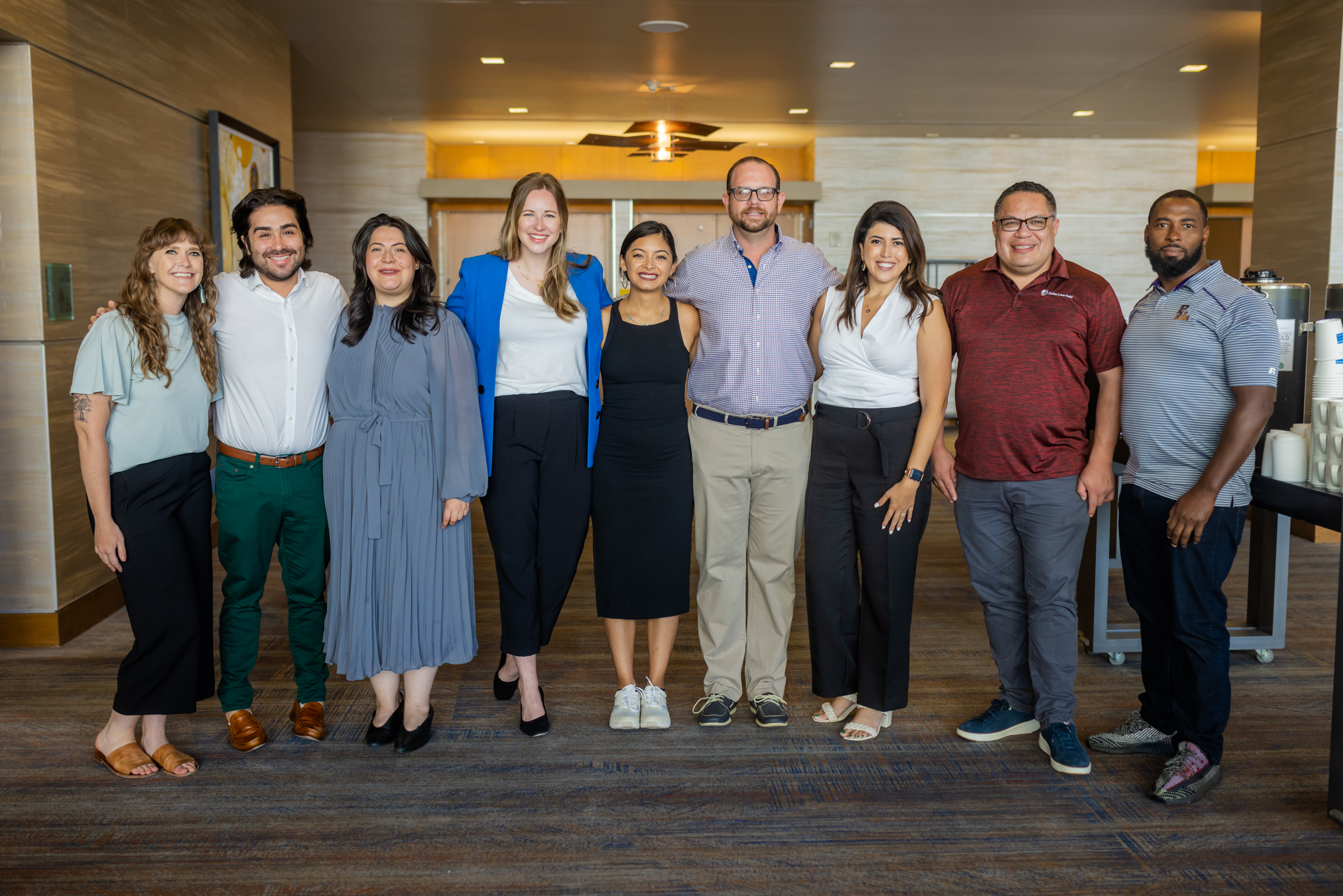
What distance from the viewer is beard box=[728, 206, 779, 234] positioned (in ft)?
10.0

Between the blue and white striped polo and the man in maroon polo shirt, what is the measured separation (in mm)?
85

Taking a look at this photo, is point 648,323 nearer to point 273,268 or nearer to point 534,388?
point 534,388

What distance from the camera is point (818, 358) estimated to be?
321 centimetres

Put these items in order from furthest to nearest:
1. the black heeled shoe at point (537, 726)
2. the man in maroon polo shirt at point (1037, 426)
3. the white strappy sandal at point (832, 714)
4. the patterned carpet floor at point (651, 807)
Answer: the white strappy sandal at point (832, 714), the black heeled shoe at point (537, 726), the man in maroon polo shirt at point (1037, 426), the patterned carpet floor at point (651, 807)

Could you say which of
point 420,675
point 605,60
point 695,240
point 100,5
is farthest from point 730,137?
point 420,675

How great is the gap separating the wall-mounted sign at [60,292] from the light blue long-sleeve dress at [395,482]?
2021 mm

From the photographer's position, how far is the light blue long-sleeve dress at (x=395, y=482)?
293 centimetres

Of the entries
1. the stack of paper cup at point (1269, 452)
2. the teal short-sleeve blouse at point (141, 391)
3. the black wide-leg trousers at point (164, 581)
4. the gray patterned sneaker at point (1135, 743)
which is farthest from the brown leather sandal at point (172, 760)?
the stack of paper cup at point (1269, 452)

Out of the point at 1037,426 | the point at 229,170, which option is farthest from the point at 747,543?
the point at 229,170

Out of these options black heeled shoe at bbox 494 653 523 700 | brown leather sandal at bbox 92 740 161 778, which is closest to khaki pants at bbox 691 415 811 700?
black heeled shoe at bbox 494 653 523 700

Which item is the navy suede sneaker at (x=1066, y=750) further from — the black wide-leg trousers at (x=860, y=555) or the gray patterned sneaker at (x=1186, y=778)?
the black wide-leg trousers at (x=860, y=555)

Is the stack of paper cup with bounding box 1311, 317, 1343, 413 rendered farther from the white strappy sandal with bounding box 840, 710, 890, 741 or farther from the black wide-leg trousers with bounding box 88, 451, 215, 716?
the black wide-leg trousers with bounding box 88, 451, 215, 716

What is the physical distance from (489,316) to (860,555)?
4.74 ft

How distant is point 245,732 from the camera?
3121mm
